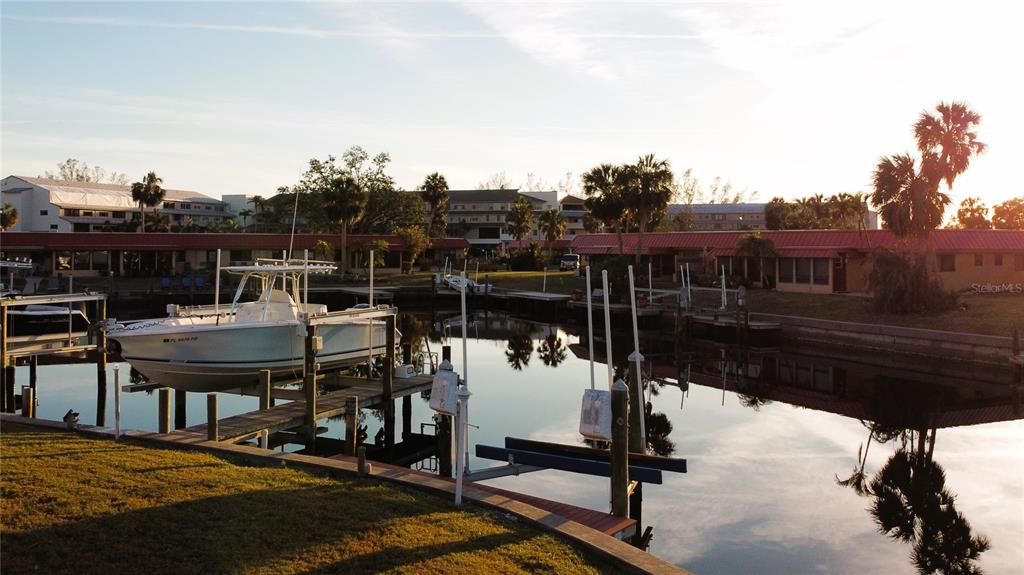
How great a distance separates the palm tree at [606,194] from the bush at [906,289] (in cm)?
2088

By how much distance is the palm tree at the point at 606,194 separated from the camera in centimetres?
5422

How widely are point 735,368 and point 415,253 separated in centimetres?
4083

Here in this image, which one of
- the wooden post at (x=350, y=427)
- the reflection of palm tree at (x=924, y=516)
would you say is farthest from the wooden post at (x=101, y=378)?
the reflection of palm tree at (x=924, y=516)

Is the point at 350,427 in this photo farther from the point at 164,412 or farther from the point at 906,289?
the point at 906,289

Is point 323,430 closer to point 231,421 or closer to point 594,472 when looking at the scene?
point 231,421

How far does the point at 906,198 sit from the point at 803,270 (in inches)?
355

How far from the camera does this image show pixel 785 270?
46406 millimetres

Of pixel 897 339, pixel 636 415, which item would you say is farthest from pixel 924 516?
pixel 897 339

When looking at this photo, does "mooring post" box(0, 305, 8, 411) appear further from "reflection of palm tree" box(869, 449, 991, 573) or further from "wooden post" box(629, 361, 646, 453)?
"reflection of palm tree" box(869, 449, 991, 573)

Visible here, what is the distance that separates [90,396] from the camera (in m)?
23.0

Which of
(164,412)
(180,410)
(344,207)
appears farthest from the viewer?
(344,207)

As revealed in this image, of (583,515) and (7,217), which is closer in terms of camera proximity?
(583,515)

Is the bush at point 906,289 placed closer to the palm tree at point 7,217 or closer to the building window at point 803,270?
the building window at point 803,270

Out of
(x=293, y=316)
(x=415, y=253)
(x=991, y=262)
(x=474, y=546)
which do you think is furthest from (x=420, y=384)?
(x=415, y=253)
